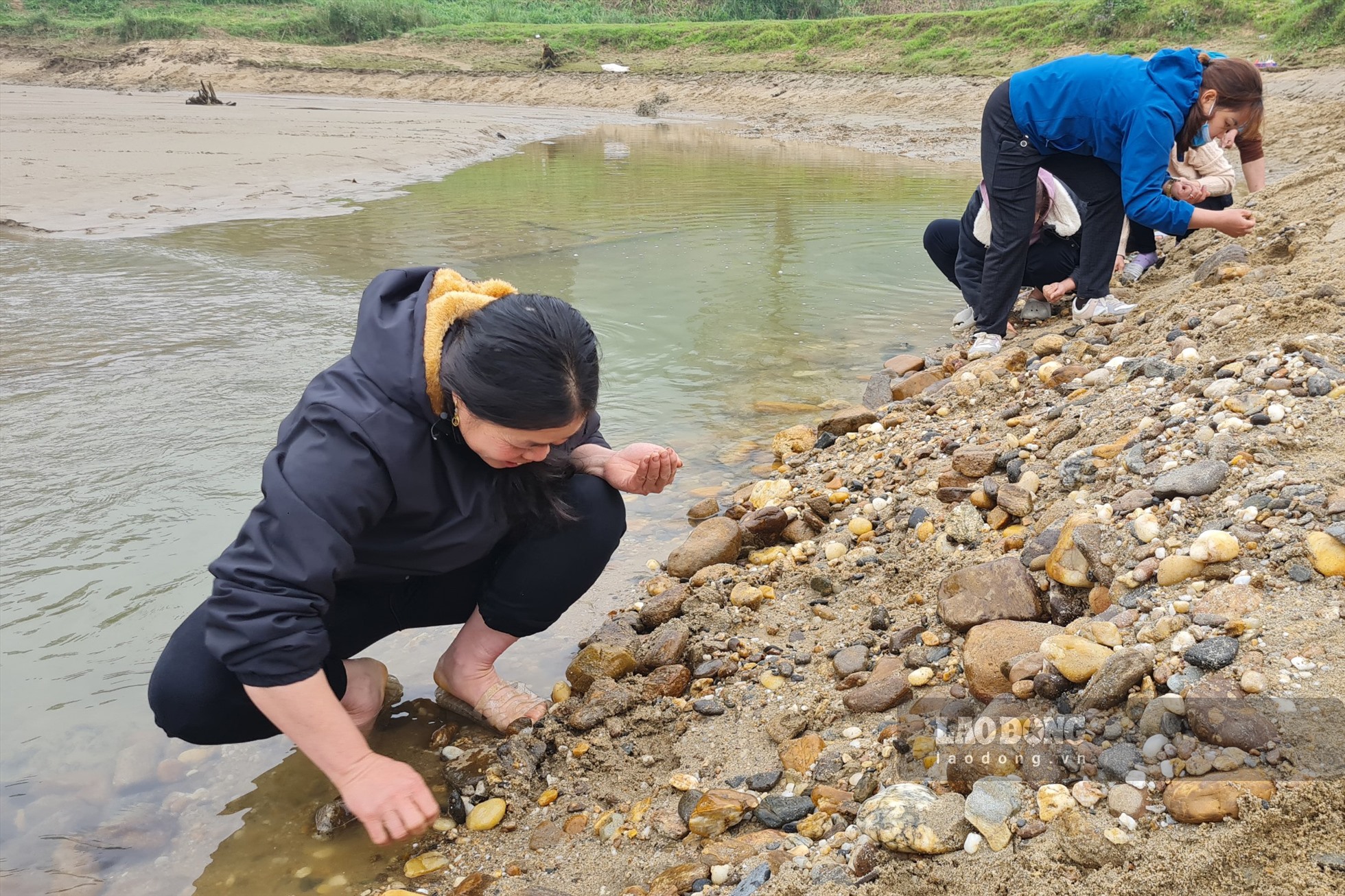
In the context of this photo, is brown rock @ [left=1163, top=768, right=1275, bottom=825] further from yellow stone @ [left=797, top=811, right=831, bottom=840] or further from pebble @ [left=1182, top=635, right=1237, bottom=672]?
yellow stone @ [left=797, top=811, right=831, bottom=840]

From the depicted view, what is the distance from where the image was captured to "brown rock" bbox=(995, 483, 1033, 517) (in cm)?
259

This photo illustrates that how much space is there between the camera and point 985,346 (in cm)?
444

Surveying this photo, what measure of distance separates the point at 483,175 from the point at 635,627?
1038 centimetres

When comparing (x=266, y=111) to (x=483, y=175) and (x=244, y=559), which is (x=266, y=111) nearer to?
(x=483, y=175)

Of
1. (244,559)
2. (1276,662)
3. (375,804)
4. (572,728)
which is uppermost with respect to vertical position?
(244,559)

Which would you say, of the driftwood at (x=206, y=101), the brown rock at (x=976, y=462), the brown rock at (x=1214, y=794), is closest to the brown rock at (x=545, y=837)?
the brown rock at (x=1214, y=794)

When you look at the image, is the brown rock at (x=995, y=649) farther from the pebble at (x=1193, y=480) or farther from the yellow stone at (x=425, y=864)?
the yellow stone at (x=425, y=864)

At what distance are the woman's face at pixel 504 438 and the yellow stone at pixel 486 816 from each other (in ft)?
2.51

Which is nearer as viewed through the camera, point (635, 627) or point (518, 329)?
point (518, 329)

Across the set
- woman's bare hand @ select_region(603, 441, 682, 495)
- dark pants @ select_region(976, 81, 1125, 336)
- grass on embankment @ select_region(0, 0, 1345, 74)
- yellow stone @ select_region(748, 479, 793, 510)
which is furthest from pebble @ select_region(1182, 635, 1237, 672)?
grass on embankment @ select_region(0, 0, 1345, 74)

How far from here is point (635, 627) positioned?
108 inches

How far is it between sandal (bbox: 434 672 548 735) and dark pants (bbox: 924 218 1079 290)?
3.40 meters

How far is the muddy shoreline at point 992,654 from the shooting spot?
1487 millimetres

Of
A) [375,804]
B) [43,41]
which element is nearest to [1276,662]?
[375,804]
